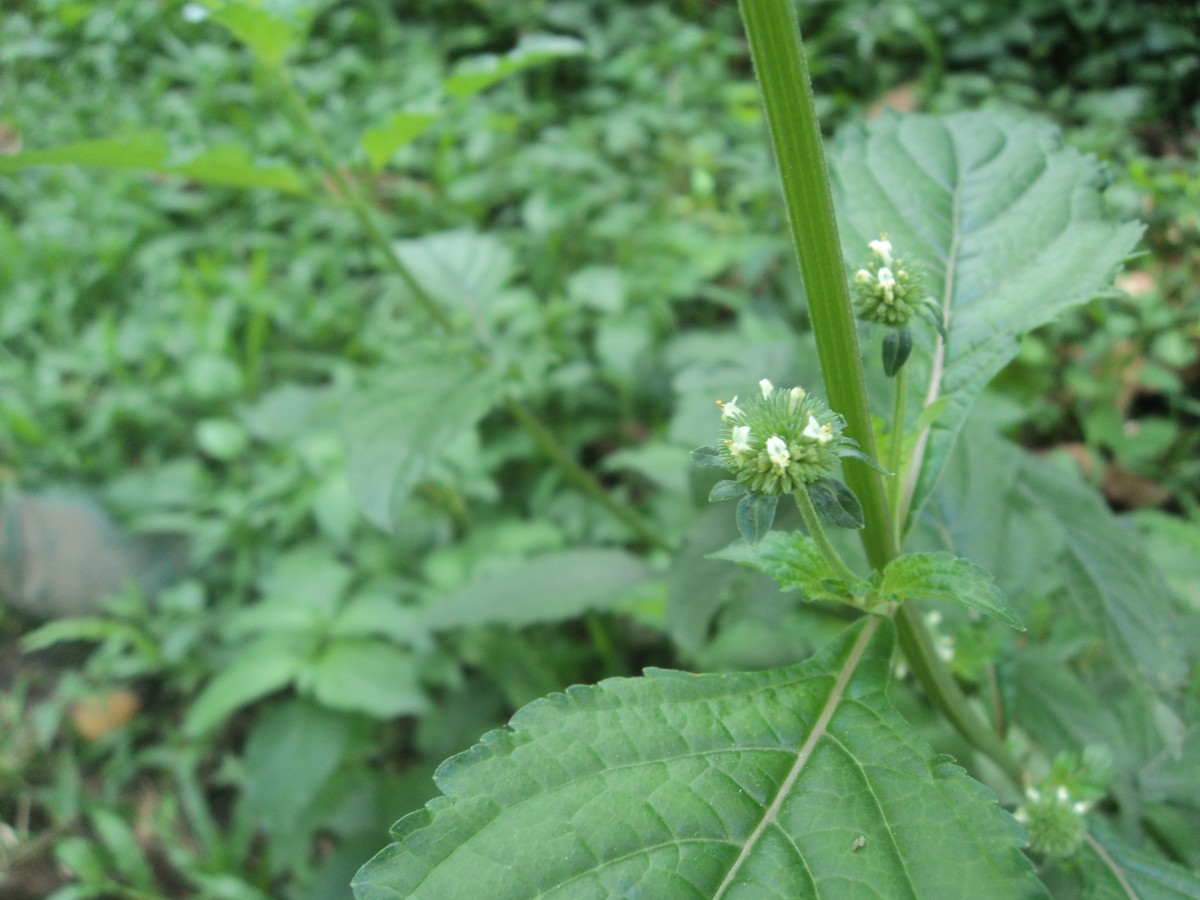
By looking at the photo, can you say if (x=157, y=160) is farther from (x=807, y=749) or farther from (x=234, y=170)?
(x=807, y=749)

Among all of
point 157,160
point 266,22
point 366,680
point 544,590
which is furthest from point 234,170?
point 366,680

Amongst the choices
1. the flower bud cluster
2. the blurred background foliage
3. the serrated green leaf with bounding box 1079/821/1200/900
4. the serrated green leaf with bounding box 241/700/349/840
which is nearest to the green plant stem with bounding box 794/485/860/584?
the flower bud cluster

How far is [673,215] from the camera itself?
394 centimetres

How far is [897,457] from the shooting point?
1.01 metres

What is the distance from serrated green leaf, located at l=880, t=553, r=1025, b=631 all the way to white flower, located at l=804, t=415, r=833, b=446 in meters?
0.16

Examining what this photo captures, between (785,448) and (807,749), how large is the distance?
0.31m

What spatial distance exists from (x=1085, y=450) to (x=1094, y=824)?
79.4 inches

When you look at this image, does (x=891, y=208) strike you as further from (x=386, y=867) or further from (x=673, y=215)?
(x=673, y=215)

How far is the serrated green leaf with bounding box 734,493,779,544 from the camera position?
32.4 inches

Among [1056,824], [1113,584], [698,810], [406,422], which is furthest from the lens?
[406,422]

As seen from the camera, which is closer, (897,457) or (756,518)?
(756,518)

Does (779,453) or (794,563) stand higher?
(779,453)

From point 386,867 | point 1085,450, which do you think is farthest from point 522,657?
point 1085,450

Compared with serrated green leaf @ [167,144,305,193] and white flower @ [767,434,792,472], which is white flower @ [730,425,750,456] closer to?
white flower @ [767,434,792,472]
